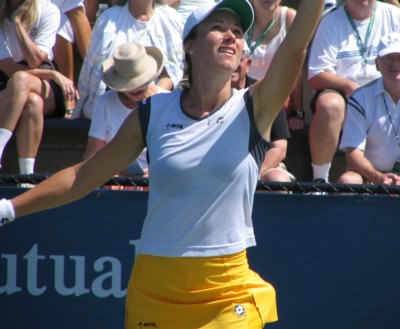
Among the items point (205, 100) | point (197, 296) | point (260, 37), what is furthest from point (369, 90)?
point (197, 296)

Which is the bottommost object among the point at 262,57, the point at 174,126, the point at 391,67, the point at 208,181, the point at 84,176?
the point at 262,57

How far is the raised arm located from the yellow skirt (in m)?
0.53

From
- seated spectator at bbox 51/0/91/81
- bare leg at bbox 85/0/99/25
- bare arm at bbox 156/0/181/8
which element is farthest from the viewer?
bare leg at bbox 85/0/99/25

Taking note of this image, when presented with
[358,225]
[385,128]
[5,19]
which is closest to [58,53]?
[5,19]

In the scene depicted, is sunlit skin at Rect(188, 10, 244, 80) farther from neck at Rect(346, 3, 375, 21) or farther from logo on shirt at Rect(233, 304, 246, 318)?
neck at Rect(346, 3, 375, 21)

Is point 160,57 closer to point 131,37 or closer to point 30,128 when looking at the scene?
point 131,37

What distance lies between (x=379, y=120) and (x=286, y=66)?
9.72ft

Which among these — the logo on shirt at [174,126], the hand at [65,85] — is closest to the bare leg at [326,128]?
the hand at [65,85]

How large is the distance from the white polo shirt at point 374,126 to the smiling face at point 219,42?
2716 millimetres

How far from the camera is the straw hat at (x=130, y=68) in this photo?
19.3 ft

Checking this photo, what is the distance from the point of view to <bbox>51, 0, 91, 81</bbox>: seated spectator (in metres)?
6.94

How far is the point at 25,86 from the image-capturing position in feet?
20.0

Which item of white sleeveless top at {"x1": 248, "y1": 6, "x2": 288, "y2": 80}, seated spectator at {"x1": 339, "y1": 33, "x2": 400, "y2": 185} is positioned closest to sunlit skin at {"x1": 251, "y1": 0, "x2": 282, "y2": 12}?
white sleeveless top at {"x1": 248, "y1": 6, "x2": 288, "y2": 80}

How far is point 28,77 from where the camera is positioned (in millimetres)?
6164
